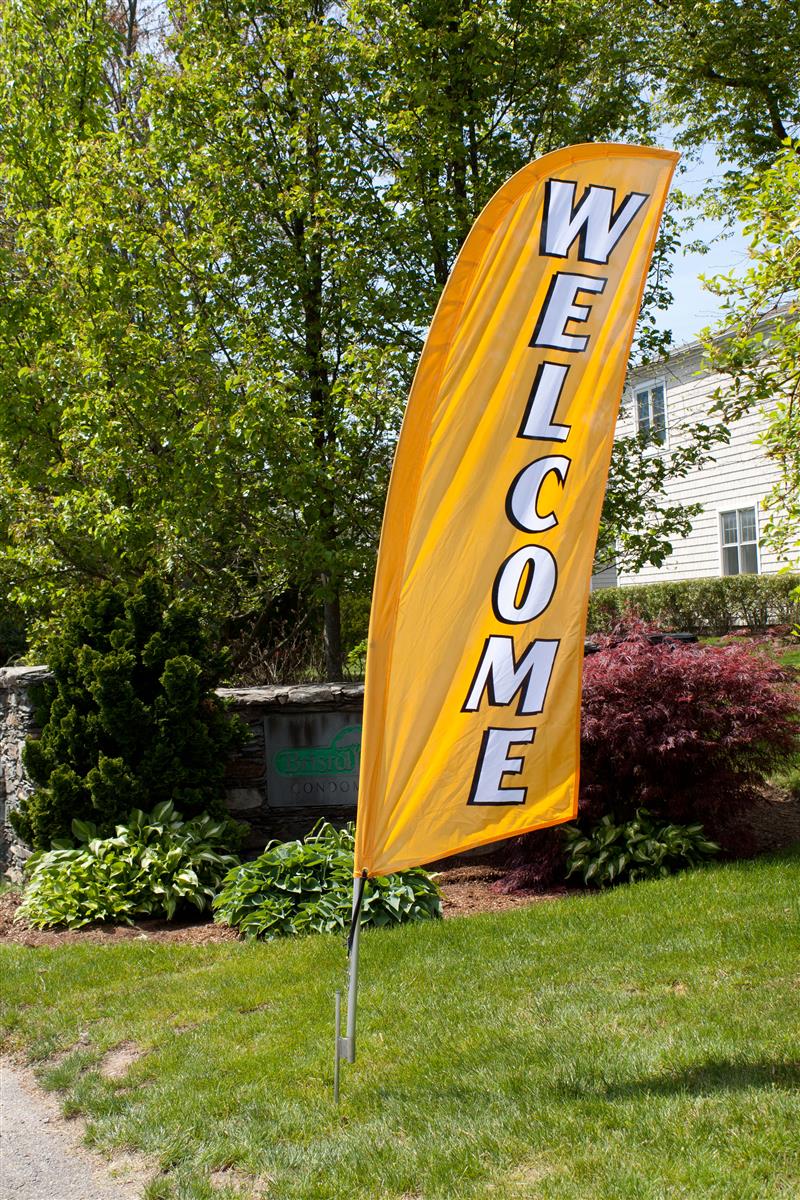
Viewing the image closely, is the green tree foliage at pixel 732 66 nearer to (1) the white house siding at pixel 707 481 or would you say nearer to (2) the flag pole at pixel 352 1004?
(1) the white house siding at pixel 707 481

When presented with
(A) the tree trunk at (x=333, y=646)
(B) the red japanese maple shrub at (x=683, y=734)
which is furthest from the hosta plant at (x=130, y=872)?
(A) the tree trunk at (x=333, y=646)

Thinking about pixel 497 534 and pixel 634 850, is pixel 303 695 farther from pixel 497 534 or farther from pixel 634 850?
pixel 497 534

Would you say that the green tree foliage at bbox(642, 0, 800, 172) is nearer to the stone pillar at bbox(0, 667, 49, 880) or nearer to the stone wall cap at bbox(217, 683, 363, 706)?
the stone wall cap at bbox(217, 683, 363, 706)

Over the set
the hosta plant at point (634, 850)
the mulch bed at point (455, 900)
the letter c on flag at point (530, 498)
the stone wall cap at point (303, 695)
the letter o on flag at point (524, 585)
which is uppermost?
the letter c on flag at point (530, 498)

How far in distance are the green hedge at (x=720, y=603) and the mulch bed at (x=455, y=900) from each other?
1130 centimetres

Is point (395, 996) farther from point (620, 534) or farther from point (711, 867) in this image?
point (620, 534)

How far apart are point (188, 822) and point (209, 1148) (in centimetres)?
446

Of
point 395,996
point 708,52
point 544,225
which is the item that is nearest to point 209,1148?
point 395,996

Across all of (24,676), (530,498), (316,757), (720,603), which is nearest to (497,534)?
(530,498)

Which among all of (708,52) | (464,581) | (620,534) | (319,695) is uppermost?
(708,52)

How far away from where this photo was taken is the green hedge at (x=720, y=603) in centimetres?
2020

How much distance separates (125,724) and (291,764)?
5.09 ft

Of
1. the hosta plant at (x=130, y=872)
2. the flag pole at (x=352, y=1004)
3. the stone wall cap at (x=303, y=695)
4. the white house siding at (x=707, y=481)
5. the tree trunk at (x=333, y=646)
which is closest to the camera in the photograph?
the flag pole at (x=352, y=1004)

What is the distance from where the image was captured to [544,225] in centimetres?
437
